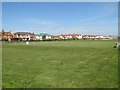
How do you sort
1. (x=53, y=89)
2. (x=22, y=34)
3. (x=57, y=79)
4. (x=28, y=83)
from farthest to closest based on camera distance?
1. (x=22, y=34)
2. (x=57, y=79)
3. (x=28, y=83)
4. (x=53, y=89)

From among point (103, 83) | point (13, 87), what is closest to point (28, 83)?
point (13, 87)

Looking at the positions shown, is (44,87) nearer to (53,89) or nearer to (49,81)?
(53,89)

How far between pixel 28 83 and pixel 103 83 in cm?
290

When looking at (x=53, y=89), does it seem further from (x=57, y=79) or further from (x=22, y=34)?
(x=22, y=34)

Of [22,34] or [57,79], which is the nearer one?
[57,79]

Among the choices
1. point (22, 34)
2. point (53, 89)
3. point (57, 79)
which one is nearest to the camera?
point (53, 89)

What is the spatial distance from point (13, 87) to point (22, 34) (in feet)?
503

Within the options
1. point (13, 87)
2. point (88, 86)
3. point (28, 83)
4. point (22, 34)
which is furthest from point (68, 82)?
point (22, 34)

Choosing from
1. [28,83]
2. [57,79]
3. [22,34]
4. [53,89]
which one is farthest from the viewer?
[22,34]

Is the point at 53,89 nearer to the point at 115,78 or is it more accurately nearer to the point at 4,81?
the point at 4,81

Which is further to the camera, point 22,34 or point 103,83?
point 22,34

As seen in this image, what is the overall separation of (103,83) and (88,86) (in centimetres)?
87

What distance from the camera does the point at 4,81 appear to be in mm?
8562

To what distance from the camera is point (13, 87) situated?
24.8 feet
